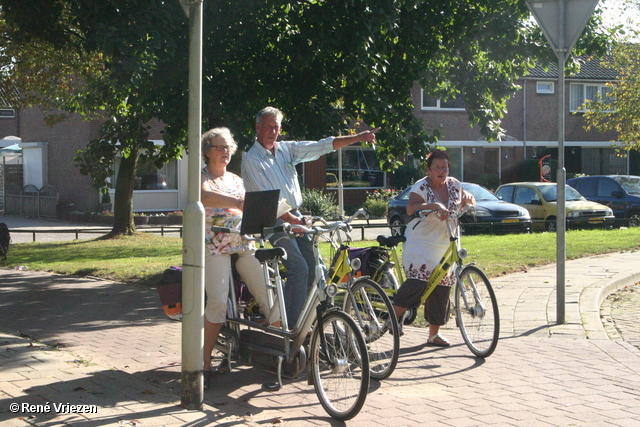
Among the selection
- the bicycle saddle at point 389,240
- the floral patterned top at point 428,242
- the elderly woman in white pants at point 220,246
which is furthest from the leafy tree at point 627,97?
the elderly woman in white pants at point 220,246

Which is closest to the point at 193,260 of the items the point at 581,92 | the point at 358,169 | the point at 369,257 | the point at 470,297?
the point at 369,257

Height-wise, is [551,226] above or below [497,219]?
below

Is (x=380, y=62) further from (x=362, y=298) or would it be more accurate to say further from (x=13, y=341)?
(x=13, y=341)

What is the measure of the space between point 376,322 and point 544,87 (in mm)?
34869

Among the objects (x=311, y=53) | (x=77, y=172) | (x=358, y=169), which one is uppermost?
(x=311, y=53)

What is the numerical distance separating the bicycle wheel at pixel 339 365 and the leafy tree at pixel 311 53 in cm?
463

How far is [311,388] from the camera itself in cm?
558

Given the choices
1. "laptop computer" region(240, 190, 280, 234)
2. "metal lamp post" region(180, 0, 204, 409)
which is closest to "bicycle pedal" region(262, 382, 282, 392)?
"metal lamp post" region(180, 0, 204, 409)

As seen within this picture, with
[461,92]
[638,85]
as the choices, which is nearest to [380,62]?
[461,92]

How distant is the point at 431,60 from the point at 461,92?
1092mm

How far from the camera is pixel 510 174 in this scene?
124 ft

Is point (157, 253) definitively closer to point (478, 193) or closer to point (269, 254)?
point (478, 193)

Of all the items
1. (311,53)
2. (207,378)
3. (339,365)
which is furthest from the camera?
(311,53)

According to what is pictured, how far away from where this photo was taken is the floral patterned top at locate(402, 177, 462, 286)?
6652mm
